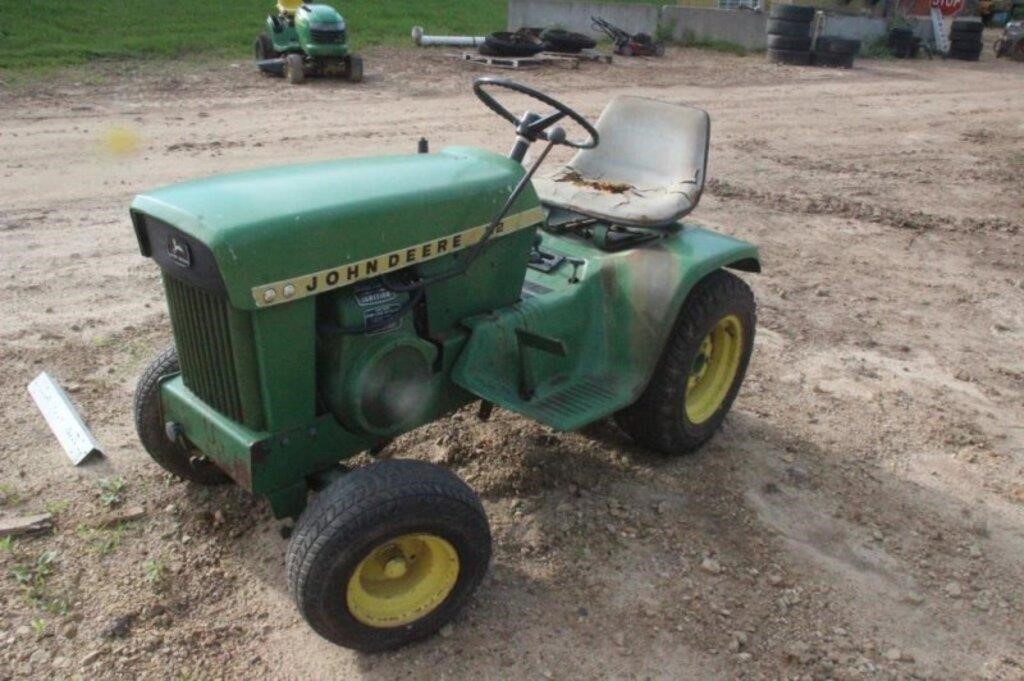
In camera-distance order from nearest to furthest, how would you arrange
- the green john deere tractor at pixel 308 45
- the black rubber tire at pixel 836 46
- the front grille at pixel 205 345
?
1. the front grille at pixel 205 345
2. the green john deere tractor at pixel 308 45
3. the black rubber tire at pixel 836 46

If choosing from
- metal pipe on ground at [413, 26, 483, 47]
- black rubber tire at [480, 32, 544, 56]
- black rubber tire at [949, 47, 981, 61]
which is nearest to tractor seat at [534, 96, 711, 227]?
black rubber tire at [480, 32, 544, 56]

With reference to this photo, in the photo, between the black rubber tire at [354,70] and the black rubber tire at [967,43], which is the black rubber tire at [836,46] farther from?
the black rubber tire at [354,70]

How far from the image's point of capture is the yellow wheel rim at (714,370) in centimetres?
388

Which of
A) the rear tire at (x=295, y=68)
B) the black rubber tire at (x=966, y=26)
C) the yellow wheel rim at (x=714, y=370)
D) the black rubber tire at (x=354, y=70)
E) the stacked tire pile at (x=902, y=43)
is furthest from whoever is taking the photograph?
the black rubber tire at (x=966, y=26)

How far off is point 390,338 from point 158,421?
953mm

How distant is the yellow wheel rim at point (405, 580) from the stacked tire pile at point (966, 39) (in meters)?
20.8

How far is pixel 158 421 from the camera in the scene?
125 inches

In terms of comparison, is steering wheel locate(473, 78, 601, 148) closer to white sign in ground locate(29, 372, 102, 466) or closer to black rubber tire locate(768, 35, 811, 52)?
white sign in ground locate(29, 372, 102, 466)

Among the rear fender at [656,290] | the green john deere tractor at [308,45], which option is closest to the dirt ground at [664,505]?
the rear fender at [656,290]

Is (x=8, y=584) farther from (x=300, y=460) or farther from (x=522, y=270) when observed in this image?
(x=522, y=270)

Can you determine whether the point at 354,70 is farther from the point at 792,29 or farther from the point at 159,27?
the point at 792,29

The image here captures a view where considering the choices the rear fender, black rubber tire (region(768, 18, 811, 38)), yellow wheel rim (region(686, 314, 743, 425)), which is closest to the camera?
the rear fender

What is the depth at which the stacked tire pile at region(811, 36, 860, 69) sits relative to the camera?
16.7m

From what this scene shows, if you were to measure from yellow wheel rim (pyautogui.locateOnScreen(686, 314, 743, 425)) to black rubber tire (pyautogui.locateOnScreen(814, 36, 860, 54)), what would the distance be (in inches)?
574
